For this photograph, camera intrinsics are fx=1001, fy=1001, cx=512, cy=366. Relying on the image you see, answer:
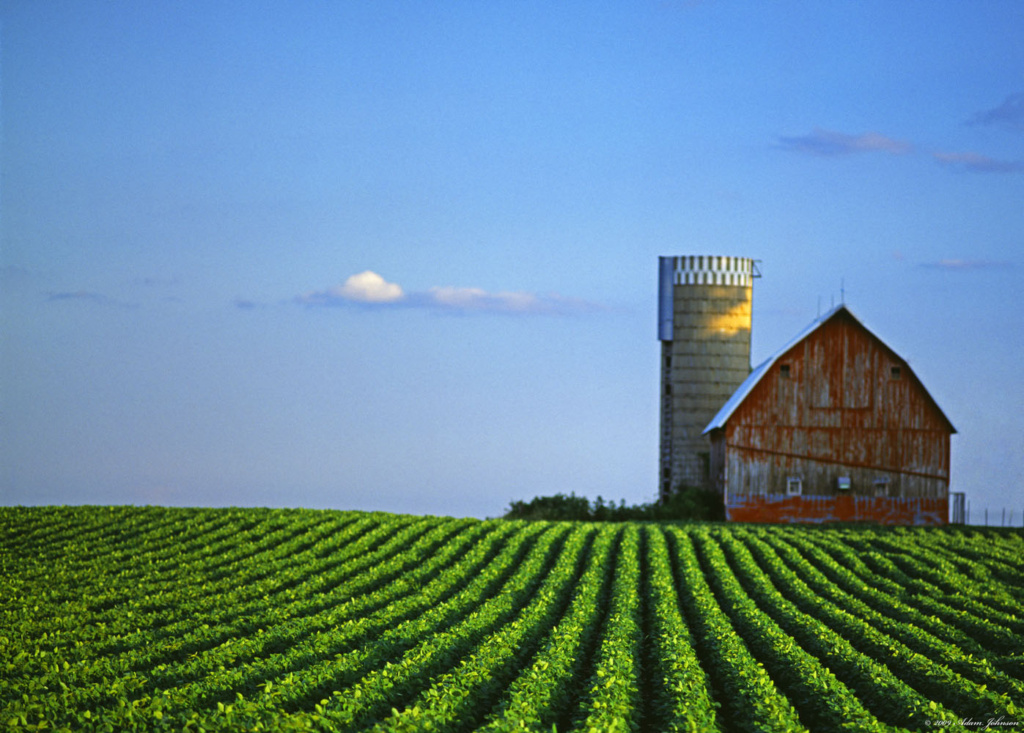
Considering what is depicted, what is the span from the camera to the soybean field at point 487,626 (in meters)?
12.6

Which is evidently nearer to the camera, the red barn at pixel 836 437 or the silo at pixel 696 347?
the red barn at pixel 836 437

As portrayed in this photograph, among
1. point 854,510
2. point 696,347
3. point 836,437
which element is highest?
point 696,347

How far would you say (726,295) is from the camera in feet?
181

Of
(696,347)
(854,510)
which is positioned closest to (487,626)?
(854,510)

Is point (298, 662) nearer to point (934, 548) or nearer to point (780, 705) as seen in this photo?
point (780, 705)

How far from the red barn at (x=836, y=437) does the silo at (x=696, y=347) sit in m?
8.19

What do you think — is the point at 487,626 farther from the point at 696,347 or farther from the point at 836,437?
the point at 696,347

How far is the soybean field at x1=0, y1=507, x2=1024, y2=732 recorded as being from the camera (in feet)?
41.3

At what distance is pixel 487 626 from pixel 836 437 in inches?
1192

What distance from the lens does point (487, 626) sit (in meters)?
18.4

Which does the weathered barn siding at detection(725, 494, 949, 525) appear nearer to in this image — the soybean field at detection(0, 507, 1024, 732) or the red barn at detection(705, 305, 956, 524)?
the red barn at detection(705, 305, 956, 524)

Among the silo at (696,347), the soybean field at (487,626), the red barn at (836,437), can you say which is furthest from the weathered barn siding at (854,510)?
the silo at (696,347)

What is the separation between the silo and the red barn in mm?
8185

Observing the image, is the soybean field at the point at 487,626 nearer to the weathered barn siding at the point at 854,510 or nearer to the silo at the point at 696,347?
the weathered barn siding at the point at 854,510
